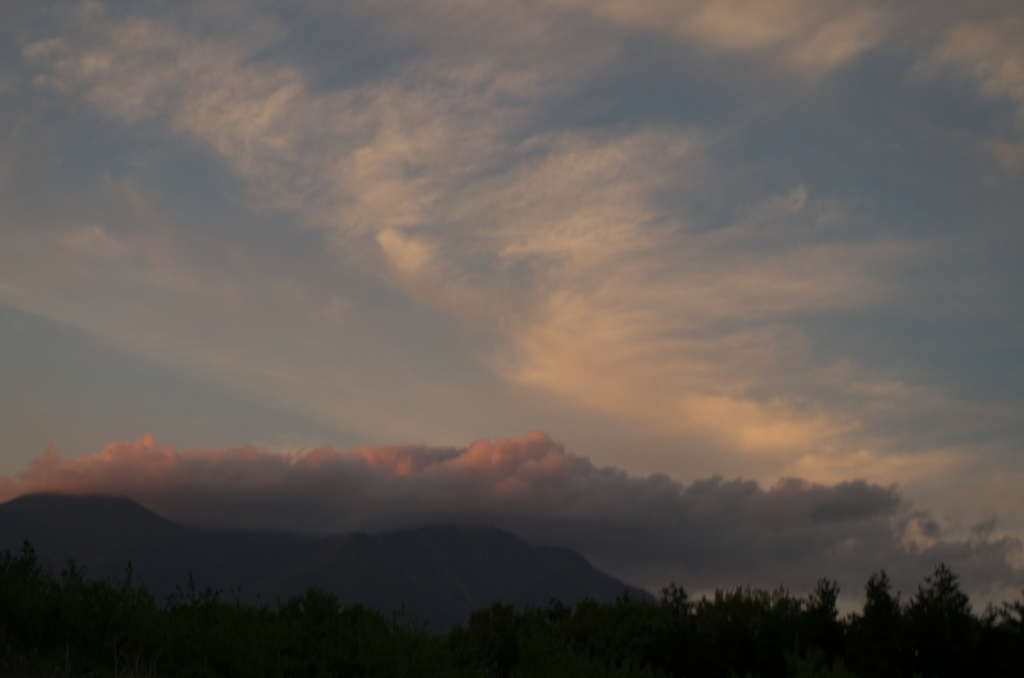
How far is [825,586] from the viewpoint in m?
45.6

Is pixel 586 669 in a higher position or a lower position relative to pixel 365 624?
lower

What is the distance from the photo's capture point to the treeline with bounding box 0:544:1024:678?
1609cm

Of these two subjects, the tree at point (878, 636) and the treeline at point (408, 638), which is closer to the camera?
the treeline at point (408, 638)

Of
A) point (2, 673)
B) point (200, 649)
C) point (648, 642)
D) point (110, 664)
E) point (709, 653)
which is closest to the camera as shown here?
point (2, 673)

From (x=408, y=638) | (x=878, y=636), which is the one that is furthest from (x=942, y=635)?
(x=408, y=638)

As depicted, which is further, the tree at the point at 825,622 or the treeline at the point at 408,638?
the tree at the point at 825,622

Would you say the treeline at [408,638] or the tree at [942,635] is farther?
the tree at [942,635]

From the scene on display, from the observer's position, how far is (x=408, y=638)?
65.1 feet

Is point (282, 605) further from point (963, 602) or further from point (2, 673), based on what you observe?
point (963, 602)

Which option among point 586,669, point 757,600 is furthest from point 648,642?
point 586,669

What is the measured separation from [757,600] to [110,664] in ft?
137

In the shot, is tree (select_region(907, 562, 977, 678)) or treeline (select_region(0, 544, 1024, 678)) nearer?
treeline (select_region(0, 544, 1024, 678))

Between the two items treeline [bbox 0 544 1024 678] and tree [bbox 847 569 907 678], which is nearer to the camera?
treeline [bbox 0 544 1024 678]

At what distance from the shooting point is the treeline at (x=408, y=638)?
16.1 meters
